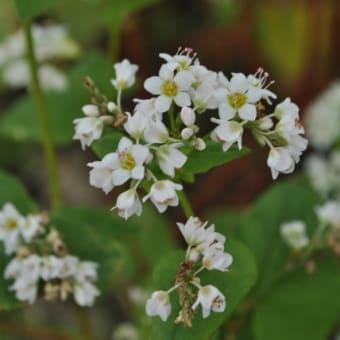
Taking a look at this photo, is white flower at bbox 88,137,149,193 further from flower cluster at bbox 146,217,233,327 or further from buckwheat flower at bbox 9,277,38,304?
buckwheat flower at bbox 9,277,38,304

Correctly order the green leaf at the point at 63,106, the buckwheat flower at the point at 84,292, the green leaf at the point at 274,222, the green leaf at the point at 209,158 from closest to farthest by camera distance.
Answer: the green leaf at the point at 209,158 < the buckwheat flower at the point at 84,292 < the green leaf at the point at 274,222 < the green leaf at the point at 63,106

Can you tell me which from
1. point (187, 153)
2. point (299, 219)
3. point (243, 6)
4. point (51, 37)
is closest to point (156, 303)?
point (187, 153)

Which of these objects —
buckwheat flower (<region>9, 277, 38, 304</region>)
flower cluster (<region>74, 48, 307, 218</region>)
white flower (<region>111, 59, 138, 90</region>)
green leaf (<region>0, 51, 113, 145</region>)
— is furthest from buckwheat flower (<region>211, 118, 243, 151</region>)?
green leaf (<region>0, 51, 113, 145</region>)

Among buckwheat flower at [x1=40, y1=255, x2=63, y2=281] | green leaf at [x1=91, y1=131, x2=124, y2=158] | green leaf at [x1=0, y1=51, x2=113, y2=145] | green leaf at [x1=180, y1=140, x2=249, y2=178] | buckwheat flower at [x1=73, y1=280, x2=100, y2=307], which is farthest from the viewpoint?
green leaf at [x1=0, y1=51, x2=113, y2=145]

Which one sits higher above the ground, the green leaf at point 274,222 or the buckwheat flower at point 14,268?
the green leaf at point 274,222

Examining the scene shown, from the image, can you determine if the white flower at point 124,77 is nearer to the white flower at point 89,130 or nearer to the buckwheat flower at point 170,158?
the white flower at point 89,130

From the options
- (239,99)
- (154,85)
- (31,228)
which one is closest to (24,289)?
(31,228)

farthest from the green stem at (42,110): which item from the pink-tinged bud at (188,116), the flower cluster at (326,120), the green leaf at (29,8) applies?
the flower cluster at (326,120)
